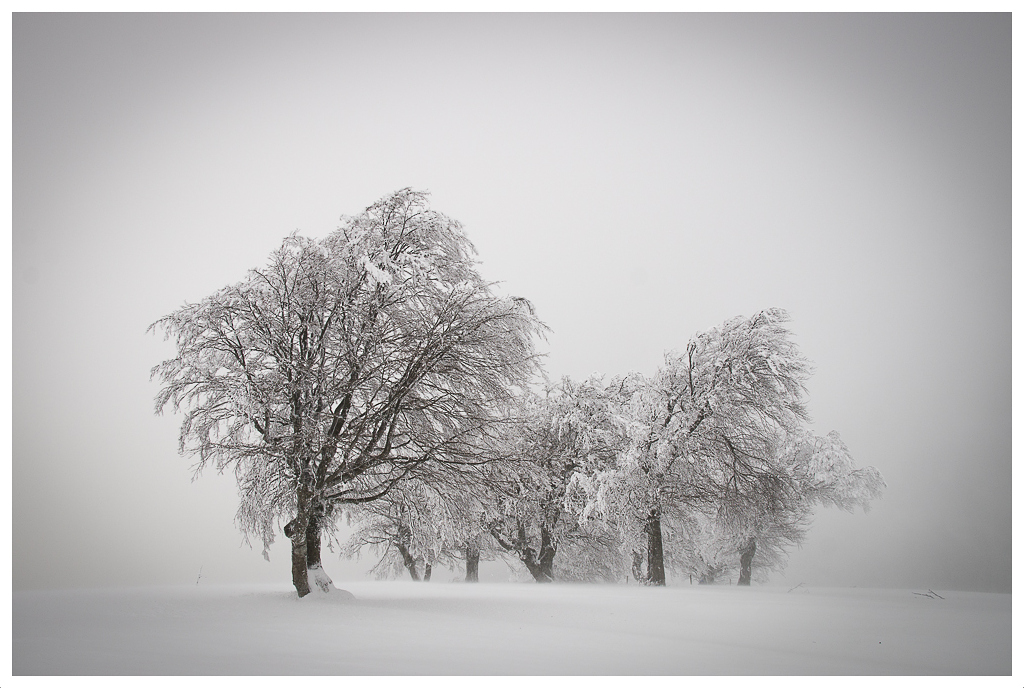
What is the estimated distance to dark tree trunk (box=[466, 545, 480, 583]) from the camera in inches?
866

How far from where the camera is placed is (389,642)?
6.98 m

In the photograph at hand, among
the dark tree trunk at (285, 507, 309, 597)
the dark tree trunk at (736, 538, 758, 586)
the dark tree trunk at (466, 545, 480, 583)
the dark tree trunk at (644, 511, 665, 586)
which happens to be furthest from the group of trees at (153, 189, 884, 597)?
the dark tree trunk at (736, 538, 758, 586)

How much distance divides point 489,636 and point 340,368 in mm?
6129

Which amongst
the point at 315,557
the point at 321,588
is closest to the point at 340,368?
the point at 315,557

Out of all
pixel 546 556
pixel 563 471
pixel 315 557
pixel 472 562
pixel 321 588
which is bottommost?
pixel 472 562

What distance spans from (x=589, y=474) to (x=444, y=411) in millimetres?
8663


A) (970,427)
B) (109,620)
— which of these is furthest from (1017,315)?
(970,427)

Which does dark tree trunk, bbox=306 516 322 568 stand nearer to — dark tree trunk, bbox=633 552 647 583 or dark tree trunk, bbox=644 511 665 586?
dark tree trunk, bbox=644 511 665 586

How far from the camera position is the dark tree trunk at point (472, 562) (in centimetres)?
2198

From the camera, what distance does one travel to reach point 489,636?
7.63 m

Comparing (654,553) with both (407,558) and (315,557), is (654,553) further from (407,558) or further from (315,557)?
(407,558)

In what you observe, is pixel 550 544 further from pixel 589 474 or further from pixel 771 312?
pixel 771 312

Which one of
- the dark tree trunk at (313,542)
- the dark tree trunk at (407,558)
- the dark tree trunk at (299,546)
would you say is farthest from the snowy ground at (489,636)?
the dark tree trunk at (407,558)

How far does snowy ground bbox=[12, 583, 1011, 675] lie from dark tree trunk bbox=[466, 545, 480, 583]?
10074mm
